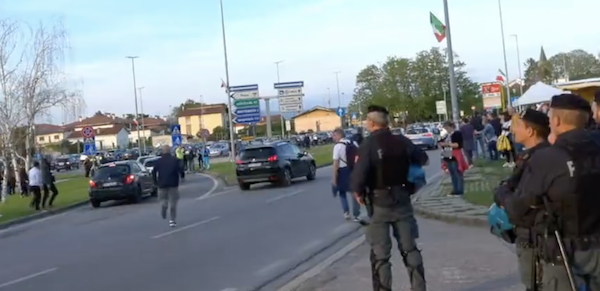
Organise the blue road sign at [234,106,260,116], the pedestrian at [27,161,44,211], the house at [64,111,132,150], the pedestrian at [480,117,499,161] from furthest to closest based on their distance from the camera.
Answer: the house at [64,111,132,150], the blue road sign at [234,106,260,116], the pedestrian at [480,117,499,161], the pedestrian at [27,161,44,211]

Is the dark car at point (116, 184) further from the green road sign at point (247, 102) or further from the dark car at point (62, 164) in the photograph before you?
the dark car at point (62, 164)

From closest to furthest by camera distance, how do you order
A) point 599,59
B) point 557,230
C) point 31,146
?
1. point 557,230
2. point 31,146
3. point 599,59

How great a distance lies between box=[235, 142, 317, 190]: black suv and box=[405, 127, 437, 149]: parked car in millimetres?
18664

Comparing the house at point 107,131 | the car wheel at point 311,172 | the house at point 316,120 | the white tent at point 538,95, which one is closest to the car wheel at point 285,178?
the car wheel at point 311,172

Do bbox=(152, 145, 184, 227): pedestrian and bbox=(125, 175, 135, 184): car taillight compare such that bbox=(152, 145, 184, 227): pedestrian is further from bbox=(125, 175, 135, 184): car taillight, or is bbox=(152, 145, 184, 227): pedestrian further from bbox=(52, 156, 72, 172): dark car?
bbox=(52, 156, 72, 172): dark car

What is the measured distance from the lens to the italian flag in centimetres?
3197

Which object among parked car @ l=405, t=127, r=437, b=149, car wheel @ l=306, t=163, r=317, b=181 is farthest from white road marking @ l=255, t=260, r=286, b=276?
parked car @ l=405, t=127, r=437, b=149

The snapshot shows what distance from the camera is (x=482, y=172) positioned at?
25.2m

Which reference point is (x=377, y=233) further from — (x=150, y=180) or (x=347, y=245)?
(x=150, y=180)

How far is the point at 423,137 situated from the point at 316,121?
11011cm

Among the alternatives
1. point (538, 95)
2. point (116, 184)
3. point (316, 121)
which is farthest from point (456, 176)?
point (316, 121)

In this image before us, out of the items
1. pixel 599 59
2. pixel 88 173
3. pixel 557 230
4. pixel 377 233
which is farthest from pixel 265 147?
pixel 599 59

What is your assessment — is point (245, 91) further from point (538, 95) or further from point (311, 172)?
point (538, 95)

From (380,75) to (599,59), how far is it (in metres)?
33.5
